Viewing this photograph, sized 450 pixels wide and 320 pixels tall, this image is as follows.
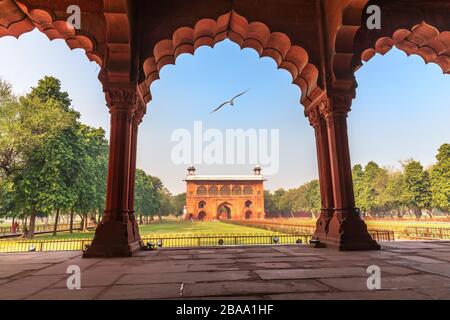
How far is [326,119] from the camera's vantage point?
7.86 m

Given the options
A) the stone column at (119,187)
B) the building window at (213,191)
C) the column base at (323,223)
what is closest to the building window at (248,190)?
the building window at (213,191)

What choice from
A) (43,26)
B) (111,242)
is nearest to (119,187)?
(111,242)

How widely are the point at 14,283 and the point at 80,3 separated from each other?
6.47 m

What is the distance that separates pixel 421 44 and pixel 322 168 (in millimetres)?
4808

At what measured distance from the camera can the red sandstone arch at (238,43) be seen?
765 cm

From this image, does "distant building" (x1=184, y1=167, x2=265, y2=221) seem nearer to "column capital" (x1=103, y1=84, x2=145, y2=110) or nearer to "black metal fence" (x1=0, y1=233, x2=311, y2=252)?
"black metal fence" (x1=0, y1=233, x2=311, y2=252)

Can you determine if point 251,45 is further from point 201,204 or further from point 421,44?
point 201,204

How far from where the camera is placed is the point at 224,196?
55.5 meters

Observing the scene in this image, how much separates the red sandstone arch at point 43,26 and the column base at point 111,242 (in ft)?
13.5

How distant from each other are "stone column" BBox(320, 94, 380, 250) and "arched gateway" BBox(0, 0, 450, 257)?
3 centimetres

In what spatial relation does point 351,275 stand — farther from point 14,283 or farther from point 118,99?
point 118,99

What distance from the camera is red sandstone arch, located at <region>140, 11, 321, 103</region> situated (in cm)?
765

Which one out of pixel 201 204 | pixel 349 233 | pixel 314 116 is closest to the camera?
pixel 349 233
